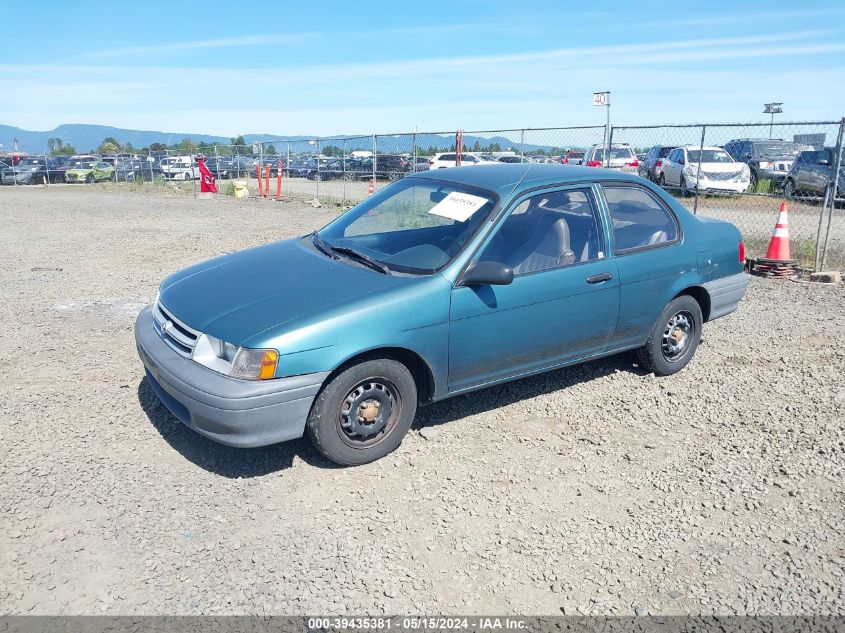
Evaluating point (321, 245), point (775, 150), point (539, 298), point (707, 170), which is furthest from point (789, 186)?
point (321, 245)

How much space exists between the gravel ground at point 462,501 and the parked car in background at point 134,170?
31414 mm

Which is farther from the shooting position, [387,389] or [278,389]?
[387,389]

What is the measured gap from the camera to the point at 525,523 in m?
3.45

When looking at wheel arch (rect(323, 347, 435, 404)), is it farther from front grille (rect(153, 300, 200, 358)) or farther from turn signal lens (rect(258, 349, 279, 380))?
front grille (rect(153, 300, 200, 358))

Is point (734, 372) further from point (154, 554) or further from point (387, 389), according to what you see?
point (154, 554)

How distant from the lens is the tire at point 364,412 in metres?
3.67

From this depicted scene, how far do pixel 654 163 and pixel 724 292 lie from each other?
18062 mm

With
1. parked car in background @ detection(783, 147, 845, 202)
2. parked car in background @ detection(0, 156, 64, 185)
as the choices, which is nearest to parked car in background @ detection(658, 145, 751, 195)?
parked car in background @ detection(783, 147, 845, 202)

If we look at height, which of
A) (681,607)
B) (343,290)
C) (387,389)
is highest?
(343,290)

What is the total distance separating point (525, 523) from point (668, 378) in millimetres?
2510

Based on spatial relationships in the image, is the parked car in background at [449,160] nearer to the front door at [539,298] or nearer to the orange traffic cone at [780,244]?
the orange traffic cone at [780,244]

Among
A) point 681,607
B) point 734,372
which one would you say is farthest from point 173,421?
point 734,372

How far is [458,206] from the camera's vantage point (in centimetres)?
451

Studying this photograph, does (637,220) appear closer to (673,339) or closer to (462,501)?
(673,339)
